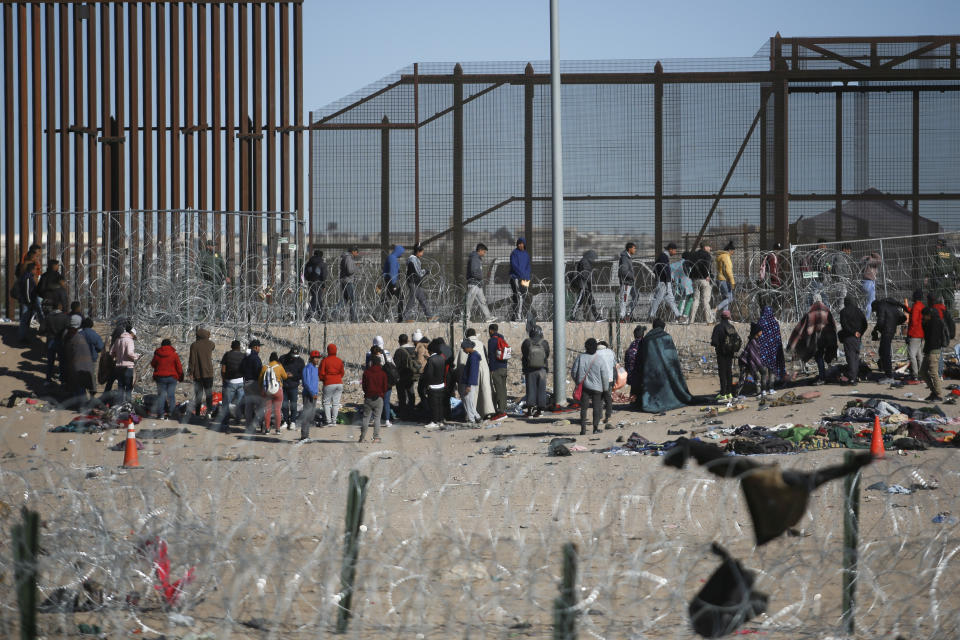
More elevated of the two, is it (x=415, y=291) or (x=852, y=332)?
(x=415, y=291)

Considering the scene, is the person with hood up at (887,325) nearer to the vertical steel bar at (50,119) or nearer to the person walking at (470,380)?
the person walking at (470,380)

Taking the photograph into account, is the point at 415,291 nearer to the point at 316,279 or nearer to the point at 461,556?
the point at 316,279

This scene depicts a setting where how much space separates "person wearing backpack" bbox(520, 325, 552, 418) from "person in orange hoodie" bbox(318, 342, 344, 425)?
2.36 metres

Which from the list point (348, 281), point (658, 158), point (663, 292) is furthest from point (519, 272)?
point (658, 158)

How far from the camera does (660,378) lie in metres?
14.5

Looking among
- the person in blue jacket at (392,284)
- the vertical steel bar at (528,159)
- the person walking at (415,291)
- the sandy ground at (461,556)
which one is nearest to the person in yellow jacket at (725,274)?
the vertical steel bar at (528,159)

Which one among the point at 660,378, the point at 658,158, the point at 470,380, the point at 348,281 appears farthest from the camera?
the point at 658,158

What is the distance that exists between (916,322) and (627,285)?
16.4 feet

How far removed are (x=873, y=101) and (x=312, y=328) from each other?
426 inches

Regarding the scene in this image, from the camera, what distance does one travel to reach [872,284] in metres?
17.7

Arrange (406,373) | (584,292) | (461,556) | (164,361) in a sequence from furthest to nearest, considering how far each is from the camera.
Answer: (584,292), (406,373), (164,361), (461,556)

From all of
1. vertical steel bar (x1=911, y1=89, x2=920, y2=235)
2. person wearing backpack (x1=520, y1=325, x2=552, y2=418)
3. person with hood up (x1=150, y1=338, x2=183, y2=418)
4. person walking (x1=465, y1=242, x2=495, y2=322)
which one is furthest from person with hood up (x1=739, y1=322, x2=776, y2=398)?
vertical steel bar (x1=911, y1=89, x2=920, y2=235)

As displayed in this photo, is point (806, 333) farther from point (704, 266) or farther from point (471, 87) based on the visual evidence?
point (471, 87)

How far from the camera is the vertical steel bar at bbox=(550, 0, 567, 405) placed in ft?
48.2
